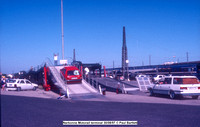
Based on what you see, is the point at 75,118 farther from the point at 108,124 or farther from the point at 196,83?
the point at 196,83

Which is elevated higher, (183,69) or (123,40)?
(123,40)

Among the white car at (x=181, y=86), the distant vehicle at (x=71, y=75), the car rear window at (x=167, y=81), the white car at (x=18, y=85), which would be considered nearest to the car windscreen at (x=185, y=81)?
the white car at (x=181, y=86)

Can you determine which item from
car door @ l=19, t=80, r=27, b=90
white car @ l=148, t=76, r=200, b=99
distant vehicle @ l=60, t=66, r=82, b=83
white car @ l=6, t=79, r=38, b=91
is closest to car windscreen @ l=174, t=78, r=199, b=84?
white car @ l=148, t=76, r=200, b=99

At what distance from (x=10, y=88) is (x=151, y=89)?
18921 mm

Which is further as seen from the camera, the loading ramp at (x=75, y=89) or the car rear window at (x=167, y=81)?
the loading ramp at (x=75, y=89)

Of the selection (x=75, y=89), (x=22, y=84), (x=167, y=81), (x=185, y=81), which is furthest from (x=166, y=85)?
(x=22, y=84)

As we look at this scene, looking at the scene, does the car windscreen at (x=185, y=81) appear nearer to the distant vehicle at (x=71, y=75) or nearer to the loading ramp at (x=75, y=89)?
the loading ramp at (x=75, y=89)

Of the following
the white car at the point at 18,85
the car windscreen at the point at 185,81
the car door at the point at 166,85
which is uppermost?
the car windscreen at the point at 185,81

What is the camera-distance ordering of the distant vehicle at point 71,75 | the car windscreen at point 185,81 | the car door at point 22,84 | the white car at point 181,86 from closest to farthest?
the white car at point 181,86 → the car windscreen at point 185,81 → the distant vehicle at point 71,75 → the car door at point 22,84

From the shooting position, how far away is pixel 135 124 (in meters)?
8.13

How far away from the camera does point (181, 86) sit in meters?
16.3

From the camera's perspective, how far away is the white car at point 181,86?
16297 millimetres

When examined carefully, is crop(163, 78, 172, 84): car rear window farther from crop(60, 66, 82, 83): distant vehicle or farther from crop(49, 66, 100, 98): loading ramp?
crop(60, 66, 82, 83): distant vehicle

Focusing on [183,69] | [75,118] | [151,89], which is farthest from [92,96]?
[183,69]
